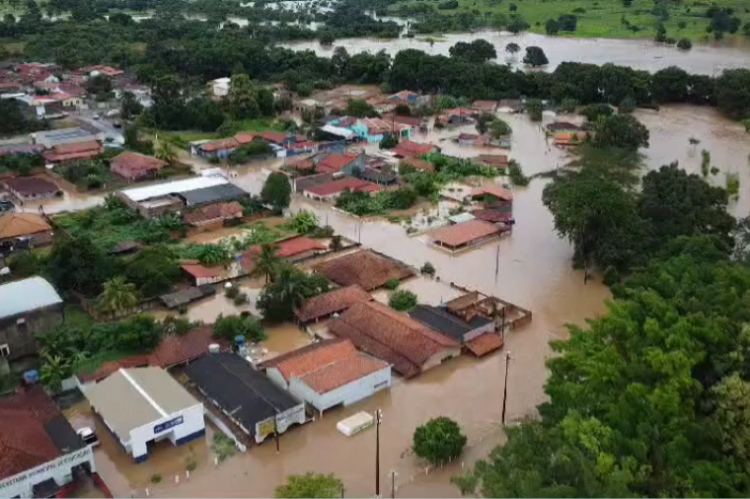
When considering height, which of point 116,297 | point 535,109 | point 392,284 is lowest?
point 392,284

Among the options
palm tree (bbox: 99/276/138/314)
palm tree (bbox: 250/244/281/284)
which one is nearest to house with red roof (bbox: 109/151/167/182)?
palm tree (bbox: 250/244/281/284)

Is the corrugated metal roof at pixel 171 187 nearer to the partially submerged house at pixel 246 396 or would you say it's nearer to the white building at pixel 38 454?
the partially submerged house at pixel 246 396

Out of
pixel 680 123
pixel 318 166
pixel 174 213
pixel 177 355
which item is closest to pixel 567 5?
pixel 680 123

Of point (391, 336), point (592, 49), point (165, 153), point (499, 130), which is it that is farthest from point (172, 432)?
point (592, 49)

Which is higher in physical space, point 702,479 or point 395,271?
point 702,479

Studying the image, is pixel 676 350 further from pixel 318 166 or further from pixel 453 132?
pixel 453 132

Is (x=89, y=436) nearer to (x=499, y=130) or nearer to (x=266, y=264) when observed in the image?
(x=266, y=264)

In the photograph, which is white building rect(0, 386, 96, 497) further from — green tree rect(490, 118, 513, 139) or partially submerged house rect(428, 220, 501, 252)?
green tree rect(490, 118, 513, 139)

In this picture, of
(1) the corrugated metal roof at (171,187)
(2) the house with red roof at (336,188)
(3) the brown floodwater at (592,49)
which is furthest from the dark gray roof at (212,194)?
(3) the brown floodwater at (592,49)
